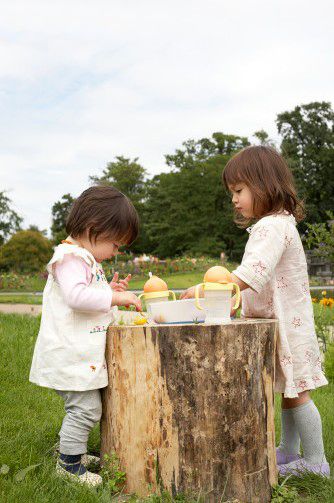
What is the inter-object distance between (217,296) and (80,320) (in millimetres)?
613

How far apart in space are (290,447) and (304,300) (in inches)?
33.7

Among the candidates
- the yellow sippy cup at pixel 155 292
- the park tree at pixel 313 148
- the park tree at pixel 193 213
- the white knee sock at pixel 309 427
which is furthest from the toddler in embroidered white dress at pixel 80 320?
the park tree at pixel 313 148

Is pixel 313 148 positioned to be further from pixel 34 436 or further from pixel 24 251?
pixel 34 436

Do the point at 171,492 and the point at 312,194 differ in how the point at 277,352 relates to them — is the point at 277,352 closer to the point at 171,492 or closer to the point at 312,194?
the point at 171,492

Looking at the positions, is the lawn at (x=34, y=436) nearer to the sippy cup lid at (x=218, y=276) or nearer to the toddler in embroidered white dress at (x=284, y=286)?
the toddler in embroidered white dress at (x=284, y=286)

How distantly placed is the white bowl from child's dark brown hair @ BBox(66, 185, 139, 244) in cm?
37

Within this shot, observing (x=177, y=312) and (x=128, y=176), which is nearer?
(x=177, y=312)

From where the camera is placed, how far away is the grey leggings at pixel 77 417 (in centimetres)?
268

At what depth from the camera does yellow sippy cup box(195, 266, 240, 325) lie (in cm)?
256

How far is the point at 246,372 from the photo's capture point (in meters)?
2.57

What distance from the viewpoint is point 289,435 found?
3.20 m

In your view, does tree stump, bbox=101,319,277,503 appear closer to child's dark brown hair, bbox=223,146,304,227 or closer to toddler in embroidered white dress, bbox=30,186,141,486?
toddler in embroidered white dress, bbox=30,186,141,486

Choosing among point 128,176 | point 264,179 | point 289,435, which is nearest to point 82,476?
point 289,435

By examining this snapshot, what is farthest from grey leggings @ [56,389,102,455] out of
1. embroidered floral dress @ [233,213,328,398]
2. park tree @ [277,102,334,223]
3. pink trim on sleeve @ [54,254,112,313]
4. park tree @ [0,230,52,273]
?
park tree @ [277,102,334,223]
